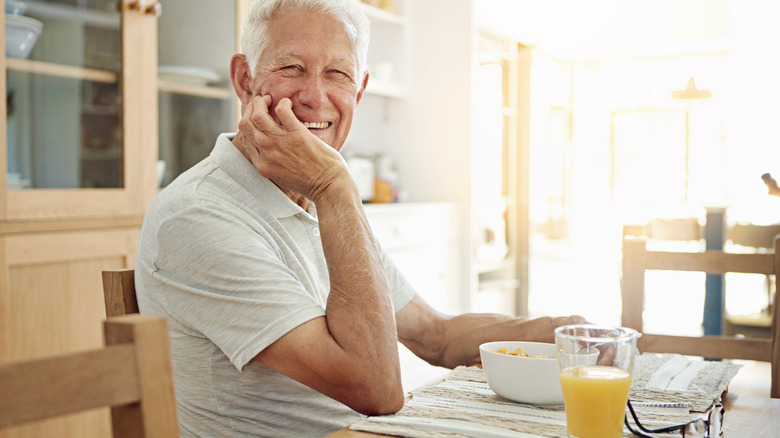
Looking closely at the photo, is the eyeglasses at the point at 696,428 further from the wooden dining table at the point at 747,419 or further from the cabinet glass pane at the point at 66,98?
the cabinet glass pane at the point at 66,98

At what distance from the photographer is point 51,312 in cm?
193

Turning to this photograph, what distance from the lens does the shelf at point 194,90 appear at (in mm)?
2273

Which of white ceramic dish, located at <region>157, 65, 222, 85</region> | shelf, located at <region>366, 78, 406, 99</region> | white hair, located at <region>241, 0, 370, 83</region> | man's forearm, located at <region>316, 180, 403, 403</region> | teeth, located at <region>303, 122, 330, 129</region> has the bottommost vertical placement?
man's forearm, located at <region>316, 180, 403, 403</region>

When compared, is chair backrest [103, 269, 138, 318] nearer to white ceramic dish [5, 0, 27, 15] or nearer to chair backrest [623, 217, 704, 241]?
white ceramic dish [5, 0, 27, 15]

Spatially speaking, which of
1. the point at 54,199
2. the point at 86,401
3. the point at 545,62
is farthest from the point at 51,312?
the point at 545,62

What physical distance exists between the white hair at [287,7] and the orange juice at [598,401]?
74 cm

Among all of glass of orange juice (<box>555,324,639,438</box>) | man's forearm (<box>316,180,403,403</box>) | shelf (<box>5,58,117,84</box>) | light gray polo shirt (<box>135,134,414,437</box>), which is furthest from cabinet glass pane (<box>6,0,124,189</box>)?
glass of orange juice (<box>555,324,639,438</box>)

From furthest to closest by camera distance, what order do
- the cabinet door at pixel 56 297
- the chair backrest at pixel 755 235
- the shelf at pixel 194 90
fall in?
1. the chair backrest at pixel 755 235
2. the shelf at pixel 194 90
3. the cabinet door at pixel 56 297

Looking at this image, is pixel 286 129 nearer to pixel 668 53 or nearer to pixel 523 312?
pixel 523 312

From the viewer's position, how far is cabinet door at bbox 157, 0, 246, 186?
228 cm

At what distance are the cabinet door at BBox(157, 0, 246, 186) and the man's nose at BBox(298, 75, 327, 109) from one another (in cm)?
114

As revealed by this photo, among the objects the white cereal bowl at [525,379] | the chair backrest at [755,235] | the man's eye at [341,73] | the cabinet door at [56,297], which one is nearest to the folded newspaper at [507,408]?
the white cereal bowl at [525,379]

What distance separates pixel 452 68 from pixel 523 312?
6.39ft

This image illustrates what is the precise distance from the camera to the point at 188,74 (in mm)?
2373
